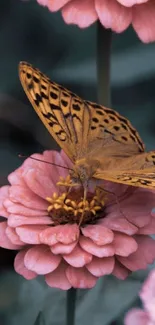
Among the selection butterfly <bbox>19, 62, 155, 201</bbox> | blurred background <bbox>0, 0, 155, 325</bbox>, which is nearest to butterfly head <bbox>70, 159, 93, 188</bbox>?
butterfly <bbox>19, 62, 155, 201</bbox>

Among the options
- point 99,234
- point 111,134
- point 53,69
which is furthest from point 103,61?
point 53,69

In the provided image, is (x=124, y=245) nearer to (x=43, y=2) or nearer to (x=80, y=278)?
(x=80, y=278)

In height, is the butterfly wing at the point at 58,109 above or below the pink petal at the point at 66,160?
above

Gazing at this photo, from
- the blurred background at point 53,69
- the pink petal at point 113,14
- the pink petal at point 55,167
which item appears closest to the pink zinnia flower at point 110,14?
the pink petal at point 113,14

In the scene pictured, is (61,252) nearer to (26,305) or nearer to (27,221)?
(27,221)

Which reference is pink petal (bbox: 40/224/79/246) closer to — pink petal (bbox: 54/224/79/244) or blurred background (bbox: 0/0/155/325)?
pink petal (bbox: 54/224/79/244)

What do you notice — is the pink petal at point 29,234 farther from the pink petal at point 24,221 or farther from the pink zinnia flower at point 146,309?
the pink zinnia flower at point 146,309

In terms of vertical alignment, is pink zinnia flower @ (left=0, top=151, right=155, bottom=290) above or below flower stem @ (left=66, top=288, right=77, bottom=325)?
above
